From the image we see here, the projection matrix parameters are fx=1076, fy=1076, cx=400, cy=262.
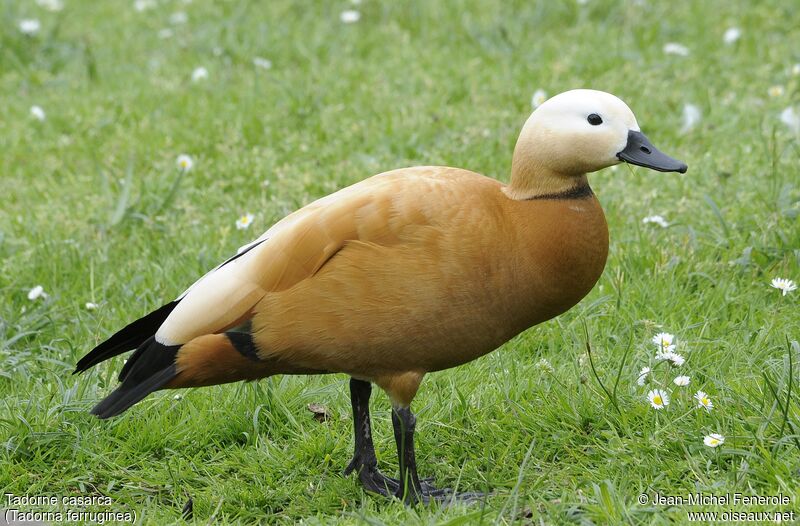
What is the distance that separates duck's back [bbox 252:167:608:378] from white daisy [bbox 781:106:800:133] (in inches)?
111

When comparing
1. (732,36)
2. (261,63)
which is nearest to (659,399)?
(732,36)

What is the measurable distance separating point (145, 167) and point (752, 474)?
147 inches

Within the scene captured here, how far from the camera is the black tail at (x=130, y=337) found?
3518 mm

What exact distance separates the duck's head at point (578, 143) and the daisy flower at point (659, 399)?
0.74 m

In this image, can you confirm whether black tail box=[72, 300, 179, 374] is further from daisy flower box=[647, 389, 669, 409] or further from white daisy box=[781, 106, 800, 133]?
white daisy box=[781, 106, 800, 133]

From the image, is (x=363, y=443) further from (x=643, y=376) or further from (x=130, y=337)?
(x=643, y=376)

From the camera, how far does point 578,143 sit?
3.16 metres

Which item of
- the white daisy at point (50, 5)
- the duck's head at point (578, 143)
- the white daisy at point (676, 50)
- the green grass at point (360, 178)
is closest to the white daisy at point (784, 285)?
the green grass at point (360, 178)

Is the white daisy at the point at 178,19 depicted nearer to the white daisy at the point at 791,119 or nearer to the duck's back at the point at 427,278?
the white daisy at the point at 791,119

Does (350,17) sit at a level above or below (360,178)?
above

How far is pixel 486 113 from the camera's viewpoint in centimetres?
596

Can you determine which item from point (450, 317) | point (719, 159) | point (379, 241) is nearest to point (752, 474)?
point (450, 317)

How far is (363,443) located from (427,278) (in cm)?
74

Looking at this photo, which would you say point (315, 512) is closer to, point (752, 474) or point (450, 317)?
point (450, 317)
